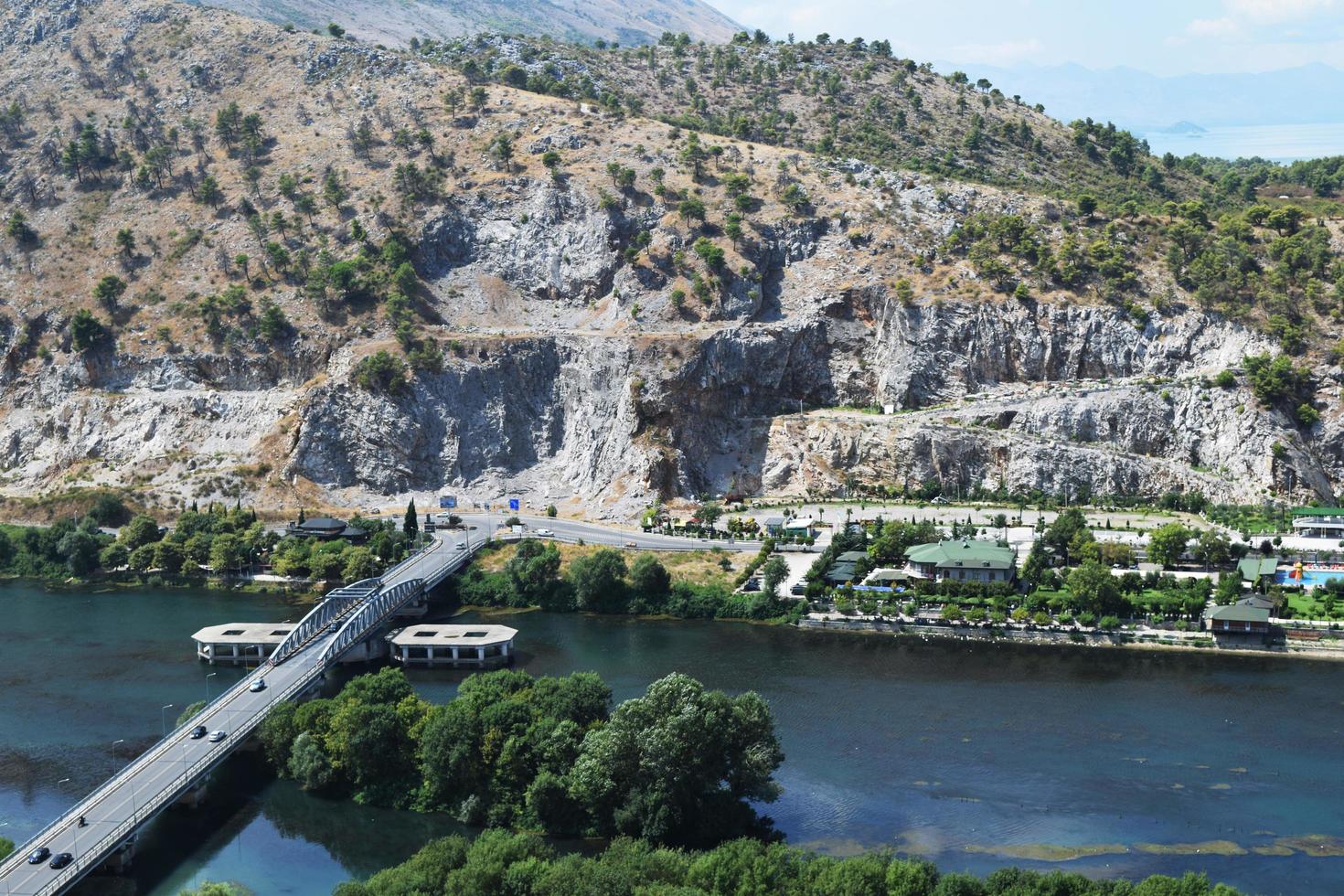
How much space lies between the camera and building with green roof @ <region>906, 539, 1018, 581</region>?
80.5 meters

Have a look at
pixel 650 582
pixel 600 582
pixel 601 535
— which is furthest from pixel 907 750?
pixel 601 535

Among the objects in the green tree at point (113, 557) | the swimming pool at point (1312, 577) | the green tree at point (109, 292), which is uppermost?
the green tree at point (109, 292)

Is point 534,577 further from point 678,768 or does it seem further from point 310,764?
point 678,768

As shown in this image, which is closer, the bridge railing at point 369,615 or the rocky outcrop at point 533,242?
the bridge railing at point 369,615

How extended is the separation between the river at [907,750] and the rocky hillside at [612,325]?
87.8 ft

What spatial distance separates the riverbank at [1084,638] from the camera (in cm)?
7131

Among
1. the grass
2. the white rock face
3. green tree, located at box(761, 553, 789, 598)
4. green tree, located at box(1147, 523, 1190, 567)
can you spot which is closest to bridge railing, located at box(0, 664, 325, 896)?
the grass

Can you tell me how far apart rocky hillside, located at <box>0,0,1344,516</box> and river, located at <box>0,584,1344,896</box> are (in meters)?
26.8

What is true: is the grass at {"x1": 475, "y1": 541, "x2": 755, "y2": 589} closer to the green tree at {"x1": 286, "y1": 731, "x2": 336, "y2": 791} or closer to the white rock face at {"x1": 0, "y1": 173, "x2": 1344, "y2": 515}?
the white rock face at {"x1": 0, "y1": 173, "x2": 1344, "y2": 515}

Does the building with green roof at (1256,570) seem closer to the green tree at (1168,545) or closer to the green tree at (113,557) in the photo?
the green tree at (1168,545)

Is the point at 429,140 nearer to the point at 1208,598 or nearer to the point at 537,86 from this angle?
the point at 537,86

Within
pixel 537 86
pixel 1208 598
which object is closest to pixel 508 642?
pixel 1208 598

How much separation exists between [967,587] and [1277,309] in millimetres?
42106

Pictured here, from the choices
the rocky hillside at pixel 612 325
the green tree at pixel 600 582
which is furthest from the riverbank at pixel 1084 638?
the rocky hillside at pixel 612 325
